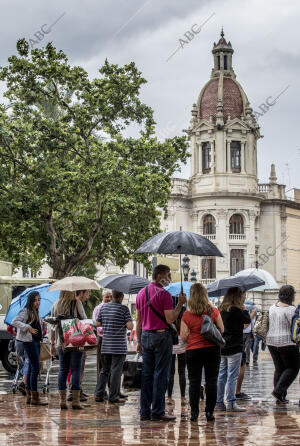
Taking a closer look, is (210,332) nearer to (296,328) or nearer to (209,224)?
(296,328)

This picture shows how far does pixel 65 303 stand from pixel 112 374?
52.7 inches

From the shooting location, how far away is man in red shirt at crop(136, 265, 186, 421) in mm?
9125

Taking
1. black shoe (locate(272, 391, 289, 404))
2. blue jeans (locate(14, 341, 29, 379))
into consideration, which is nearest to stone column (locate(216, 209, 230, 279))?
blue jeans (locate(14, 341, 29, 379))

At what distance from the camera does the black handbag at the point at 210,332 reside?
29.5 feet

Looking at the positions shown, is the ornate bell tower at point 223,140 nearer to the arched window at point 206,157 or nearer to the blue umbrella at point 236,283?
the arched window at point 206,157

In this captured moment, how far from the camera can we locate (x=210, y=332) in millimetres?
8977

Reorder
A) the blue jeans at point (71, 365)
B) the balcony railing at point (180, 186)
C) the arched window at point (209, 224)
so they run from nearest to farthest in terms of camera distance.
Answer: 1. the blue jeans at point (71, 365)
2. the arched window at point (209, 224)
3. the balcony railing at point (180, 186)

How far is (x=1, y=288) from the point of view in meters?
19.5

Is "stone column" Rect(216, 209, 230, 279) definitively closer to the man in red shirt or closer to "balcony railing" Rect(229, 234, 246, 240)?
"balcony railing" Rect(229, 234, 246, 240)

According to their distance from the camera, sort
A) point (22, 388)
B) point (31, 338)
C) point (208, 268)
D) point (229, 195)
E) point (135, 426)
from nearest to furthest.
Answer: point (135, 426) < point (31, 338) < point (22, 388) < point (229, 195) < point (208, 268)

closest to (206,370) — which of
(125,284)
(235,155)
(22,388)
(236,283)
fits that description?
(125,284)

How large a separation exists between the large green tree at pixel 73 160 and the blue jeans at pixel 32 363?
44.0 feet

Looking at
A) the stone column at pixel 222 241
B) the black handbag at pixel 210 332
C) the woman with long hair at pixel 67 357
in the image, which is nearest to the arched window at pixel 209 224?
the stone column at pixel 222 241

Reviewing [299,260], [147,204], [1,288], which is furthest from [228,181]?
[1,288]
